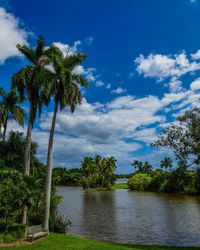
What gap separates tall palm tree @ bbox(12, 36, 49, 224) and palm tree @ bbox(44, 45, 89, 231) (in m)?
1.10

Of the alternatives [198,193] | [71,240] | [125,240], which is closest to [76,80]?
[71,240]

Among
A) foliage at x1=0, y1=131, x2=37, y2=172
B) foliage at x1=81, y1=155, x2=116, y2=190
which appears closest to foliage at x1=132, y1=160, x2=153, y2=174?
foliage at x1=81, y1=155, x2=116, y2=190

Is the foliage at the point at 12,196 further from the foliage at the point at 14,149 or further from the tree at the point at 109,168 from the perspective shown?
the tree at the point at 109,168

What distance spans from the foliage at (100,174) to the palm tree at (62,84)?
9686 cm

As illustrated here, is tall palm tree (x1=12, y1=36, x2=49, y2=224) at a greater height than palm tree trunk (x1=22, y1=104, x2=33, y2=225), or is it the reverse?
tall palm tree (x1=12, y1=36, x2=49, y2=224)

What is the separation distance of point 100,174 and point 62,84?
102m

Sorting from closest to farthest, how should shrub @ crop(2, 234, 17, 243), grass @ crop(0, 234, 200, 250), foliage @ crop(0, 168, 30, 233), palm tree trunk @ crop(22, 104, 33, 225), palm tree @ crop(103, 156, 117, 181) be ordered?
grass @ crop(0, 234, 200, 250)
shrub @ crop(2, 234, 17, 243)
foliage @ crop(0, 168, 30, 233)
palm tree trunk @ crop(22, 104, 33, 225)
palm tree @ crop(103, 156, 117, 181)

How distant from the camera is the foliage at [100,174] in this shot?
399 feet

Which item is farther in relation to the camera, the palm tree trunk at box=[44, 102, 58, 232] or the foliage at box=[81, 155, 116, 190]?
the foliage at box=[81, 155, 116, 190]

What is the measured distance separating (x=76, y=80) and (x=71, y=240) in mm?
12121

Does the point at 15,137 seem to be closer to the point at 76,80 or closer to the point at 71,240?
the point at 76,80

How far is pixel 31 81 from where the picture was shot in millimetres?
25422

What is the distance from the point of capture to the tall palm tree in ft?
82.3

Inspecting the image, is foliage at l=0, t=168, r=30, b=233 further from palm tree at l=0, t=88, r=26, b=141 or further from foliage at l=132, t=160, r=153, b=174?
foliage at l=132, t=160, r=153, b=174
